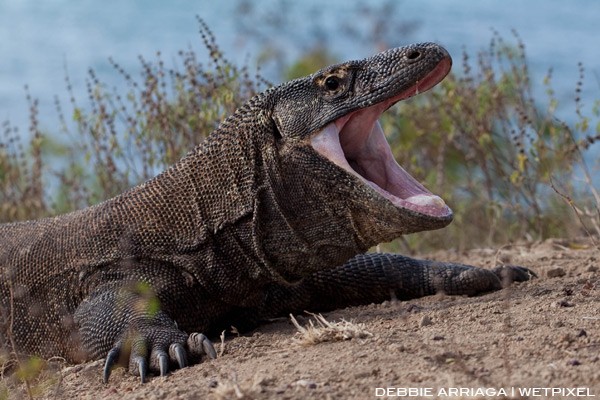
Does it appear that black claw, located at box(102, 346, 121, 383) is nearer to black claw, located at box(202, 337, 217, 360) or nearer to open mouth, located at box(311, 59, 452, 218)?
black claw, located at box(202, 337, 217, 360)

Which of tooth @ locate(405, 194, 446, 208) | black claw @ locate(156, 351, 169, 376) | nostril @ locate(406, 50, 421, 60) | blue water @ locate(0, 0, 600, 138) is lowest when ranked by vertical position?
black claw @ locate(156, 351, 169, 376)

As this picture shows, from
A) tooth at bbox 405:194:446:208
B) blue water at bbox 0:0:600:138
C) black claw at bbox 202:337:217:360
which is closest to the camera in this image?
black claw at bbox 202:337:217:360

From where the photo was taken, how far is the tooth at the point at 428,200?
19.9 feet

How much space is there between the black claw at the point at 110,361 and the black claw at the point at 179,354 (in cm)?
32

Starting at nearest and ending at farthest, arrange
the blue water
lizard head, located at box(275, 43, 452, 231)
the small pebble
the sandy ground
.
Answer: the sandy ground → lizard head, located at box(275, 43, 452, 231) → the small pebble → the blue water

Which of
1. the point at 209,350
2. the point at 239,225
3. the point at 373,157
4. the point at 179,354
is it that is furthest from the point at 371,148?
the point at 179,354

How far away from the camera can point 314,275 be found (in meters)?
7.14

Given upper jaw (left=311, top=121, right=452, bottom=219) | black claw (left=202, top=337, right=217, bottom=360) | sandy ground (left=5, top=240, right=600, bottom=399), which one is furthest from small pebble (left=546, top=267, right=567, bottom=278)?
black claw (left=202, top=337, right=217, bottom=360)

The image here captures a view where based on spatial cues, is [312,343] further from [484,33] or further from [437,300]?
[484,33]

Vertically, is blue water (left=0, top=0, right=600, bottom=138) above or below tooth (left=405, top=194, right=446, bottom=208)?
above

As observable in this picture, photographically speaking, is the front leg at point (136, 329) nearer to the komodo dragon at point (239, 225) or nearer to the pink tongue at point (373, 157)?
the komodo dragon at point (239, 225)

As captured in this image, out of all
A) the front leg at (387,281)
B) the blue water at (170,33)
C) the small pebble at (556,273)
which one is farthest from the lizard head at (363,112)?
the blue water at (170,33)

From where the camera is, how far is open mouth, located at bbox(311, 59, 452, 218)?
623cm

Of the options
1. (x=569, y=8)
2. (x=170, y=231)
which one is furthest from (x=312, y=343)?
(x=569, y=8)
